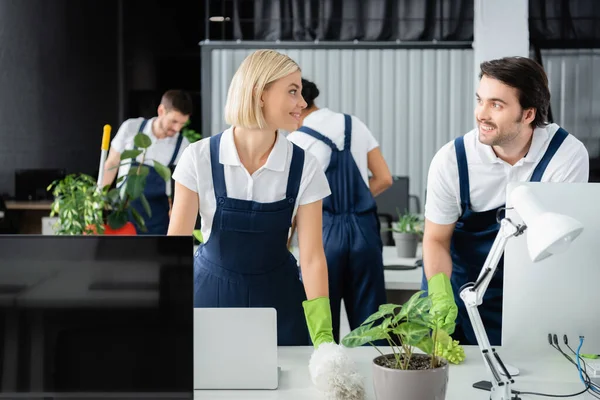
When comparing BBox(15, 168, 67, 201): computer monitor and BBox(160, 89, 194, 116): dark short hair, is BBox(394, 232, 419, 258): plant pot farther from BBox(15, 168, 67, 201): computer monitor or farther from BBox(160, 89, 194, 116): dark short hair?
BBox(15, 168, 67, 201): computer monitor

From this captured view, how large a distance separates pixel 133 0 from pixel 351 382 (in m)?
7.21

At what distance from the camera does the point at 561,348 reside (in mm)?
1704

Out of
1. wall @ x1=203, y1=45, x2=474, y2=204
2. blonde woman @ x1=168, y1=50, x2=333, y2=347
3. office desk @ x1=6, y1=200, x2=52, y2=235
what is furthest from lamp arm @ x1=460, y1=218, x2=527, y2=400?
wall @ x1=203, y1=45, x2=474, y2=204

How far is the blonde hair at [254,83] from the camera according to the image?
7.39 feet

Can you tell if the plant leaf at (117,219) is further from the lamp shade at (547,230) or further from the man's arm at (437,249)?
the lamp shade at (547,230)

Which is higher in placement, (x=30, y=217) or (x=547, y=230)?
(x=547, y=230)

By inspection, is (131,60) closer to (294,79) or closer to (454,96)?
(454,96)

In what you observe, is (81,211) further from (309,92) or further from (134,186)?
(309,92)

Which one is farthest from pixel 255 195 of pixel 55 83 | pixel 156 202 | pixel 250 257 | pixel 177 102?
pixel 55 83

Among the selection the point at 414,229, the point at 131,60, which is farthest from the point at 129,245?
the point at 131,60

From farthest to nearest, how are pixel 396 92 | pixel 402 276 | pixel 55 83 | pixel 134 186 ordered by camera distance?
pixel 396 92 < pixel 55 83 < pixel 402 276 < pixel 134 186

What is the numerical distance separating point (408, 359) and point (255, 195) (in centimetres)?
94

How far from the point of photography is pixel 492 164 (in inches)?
96.1

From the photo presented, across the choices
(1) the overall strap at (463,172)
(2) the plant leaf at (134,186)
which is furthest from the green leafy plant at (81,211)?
(1) the overall strap at (463,172)
